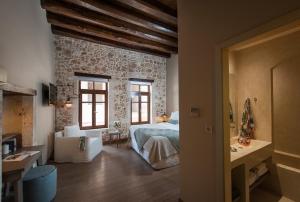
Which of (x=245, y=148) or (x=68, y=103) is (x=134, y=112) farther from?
(x=245, y=148)

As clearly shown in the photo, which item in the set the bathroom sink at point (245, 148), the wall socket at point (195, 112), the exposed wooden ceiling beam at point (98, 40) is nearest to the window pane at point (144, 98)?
the exposed wooden ceiling beam at point (98, 40)

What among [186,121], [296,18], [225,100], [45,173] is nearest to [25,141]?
[45,173]

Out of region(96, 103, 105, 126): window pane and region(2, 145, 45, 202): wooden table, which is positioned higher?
region(96, 103, 105, 126): window pane

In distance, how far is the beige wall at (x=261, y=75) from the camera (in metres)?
2.52

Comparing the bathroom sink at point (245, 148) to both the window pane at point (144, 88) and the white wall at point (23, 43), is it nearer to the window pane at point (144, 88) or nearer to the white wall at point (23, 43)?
the white wall at point (23, 43)

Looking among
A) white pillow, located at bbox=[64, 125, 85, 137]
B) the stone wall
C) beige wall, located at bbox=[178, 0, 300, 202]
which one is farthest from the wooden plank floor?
the stone wall

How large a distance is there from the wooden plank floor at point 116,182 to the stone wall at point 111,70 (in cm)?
208

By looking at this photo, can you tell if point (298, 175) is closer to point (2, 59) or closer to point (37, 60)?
point (2, 59)

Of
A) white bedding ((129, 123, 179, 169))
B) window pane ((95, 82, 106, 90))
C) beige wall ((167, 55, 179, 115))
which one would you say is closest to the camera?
white bedding ((129, 123, 179, 169))

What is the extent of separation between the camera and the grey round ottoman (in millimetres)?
1974

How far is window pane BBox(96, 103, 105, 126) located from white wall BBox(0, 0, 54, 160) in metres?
2.20

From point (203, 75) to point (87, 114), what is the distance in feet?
15.2

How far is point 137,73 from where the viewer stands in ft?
20.8

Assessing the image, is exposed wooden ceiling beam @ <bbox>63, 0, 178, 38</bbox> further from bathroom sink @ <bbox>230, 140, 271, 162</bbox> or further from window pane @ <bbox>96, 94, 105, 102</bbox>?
bathroom sink @ <bbox>230, 140, 271, 162</bbox>
